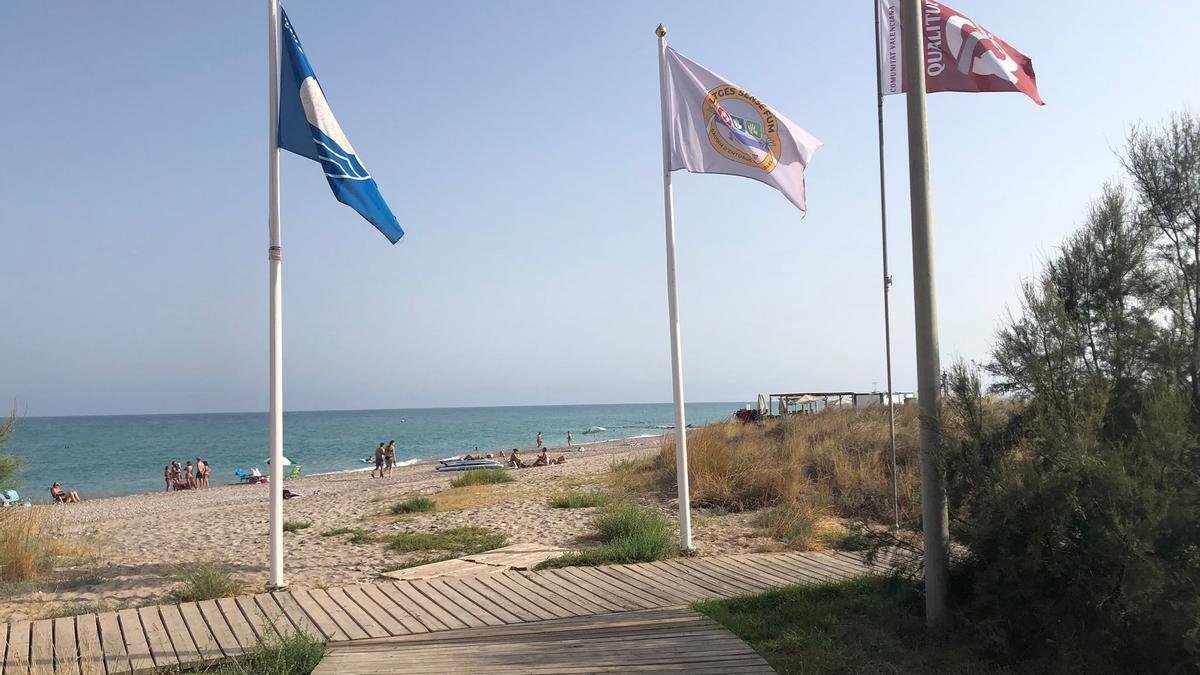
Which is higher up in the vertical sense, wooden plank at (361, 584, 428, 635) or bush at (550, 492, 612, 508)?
wooden plank at (361, 584, 428, 635)


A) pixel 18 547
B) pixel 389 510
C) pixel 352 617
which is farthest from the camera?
pixel 389 510

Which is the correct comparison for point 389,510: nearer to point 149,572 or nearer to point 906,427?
point 149,572

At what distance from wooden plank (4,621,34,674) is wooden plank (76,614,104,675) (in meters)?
0.30

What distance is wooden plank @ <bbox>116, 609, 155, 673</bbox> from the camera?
530 cm

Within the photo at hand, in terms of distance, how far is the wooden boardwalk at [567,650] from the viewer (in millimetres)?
5027

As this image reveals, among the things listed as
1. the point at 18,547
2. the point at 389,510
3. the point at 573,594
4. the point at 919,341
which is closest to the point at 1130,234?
the point at 919,341

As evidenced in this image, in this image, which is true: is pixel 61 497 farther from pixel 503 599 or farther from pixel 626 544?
pixel 503 599

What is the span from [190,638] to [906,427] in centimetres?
1402

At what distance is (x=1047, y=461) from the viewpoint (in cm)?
482

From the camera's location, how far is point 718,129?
29.5 feet

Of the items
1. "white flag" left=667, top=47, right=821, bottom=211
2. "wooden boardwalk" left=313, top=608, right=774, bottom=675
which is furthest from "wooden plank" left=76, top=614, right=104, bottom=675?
"white flag" left=667, top=47, right=821, bottom=211

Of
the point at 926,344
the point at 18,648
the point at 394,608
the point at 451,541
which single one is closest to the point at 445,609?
the point at 394,608

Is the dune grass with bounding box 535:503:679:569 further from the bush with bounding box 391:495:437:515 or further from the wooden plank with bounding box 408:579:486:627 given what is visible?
the bush with bounding box 391:495:437:515

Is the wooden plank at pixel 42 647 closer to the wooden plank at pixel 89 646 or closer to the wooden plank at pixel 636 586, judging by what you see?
the wooden plank at pixel 89 646
